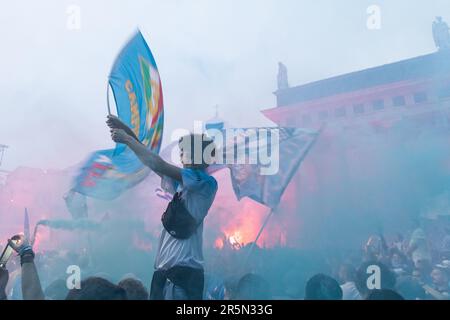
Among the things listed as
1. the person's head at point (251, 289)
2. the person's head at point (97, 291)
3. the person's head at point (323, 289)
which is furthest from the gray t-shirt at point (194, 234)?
the person's head at point (251, 289)

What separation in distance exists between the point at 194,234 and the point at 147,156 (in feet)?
2.08

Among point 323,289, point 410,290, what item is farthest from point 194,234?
point 410,290

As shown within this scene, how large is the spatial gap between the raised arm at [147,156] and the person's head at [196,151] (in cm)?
15

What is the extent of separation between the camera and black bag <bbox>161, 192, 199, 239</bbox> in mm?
2236

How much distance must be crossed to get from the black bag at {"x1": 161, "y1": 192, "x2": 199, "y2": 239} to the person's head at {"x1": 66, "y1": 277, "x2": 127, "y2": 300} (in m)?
0.53

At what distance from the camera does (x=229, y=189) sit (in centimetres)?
2116

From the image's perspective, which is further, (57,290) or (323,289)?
(57,290)

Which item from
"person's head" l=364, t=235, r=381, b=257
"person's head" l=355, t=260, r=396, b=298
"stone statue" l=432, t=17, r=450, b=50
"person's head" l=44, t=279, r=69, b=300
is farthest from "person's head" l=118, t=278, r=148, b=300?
"stone statue" l=432, t=17, r=450, b=50

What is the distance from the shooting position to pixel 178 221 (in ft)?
7.32

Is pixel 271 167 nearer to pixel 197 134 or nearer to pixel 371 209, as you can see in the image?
pixel 197 134

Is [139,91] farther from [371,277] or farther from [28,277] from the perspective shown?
[371,277]

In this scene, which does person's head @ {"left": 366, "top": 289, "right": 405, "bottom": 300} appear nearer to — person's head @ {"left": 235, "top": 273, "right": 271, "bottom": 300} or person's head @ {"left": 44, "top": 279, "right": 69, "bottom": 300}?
person's head @ {"left": 235, "top": 273, "right": 271, "bottom": 300}
